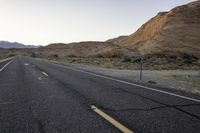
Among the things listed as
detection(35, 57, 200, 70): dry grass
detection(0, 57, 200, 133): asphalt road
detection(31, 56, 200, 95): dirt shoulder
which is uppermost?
detection(0, 57, 200, 133): asphalt road

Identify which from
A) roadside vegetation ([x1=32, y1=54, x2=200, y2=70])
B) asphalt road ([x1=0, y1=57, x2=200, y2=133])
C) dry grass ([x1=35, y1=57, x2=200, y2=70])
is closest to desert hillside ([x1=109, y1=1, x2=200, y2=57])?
roadside vegetation ([x1=32, y1=54, x2=200, y2=70])

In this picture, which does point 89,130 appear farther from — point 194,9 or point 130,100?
point 194,9

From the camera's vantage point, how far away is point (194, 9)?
78.4 metres

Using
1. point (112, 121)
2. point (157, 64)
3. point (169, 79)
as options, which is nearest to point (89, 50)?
point (157, 64)

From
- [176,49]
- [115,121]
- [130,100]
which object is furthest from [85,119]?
[176,49]

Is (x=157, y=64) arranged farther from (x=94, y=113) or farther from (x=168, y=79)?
(x=94, y=113)

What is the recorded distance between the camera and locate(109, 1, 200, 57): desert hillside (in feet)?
217

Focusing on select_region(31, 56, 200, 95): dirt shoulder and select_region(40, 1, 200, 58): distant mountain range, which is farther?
select_region(40, 1, 200, 58): distant mountain range

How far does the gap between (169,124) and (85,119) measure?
177 cm

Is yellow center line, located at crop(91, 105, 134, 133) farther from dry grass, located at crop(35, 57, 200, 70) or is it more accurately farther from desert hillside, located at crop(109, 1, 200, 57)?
desert hillside, located at crop(109, 1, 200, 57)

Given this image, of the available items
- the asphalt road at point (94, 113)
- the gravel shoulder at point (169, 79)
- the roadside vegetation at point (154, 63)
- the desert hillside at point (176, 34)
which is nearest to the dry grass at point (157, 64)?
the roadside vegetation at point (154, 63)

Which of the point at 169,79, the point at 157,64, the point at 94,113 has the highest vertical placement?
the point at 94,113

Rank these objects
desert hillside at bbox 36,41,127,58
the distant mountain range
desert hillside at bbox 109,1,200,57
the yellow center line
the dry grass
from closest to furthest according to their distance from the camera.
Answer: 1. the yellow center line
2. the dry grass
3. the distant mountain range
4. desert hillside at bbox 109,1,200,57
5. desert hillside at bbox 36,41,127,58

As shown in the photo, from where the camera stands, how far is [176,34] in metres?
72.3
